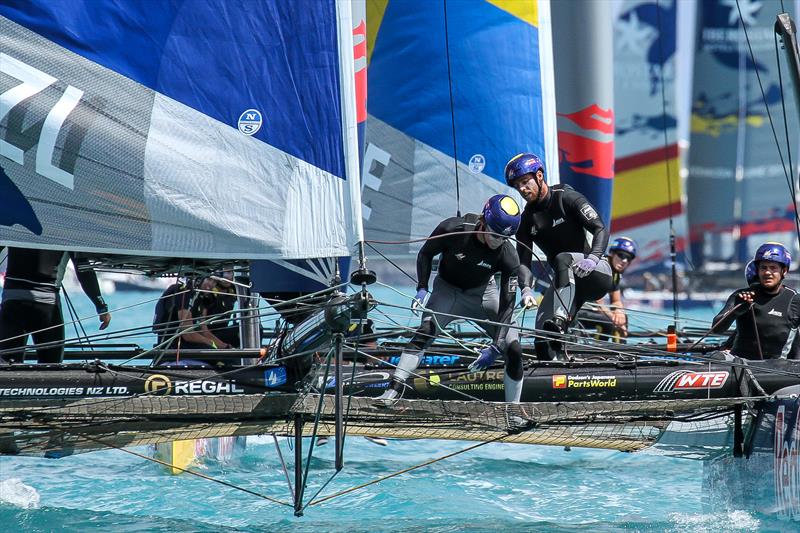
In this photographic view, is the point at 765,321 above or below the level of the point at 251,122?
below

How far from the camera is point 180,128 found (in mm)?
5398

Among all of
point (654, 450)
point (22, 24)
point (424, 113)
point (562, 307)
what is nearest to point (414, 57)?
point (424, 113)

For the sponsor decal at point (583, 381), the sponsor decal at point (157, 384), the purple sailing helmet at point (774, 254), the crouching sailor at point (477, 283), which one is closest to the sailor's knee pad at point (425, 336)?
the crouching sailor at point (477, 283)

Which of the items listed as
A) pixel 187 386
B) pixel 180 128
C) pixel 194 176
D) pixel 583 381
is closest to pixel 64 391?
pixel 187 386

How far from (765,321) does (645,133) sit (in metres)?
18.3

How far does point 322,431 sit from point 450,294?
46.5 inches

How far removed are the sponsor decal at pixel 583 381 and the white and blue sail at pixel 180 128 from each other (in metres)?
1.81

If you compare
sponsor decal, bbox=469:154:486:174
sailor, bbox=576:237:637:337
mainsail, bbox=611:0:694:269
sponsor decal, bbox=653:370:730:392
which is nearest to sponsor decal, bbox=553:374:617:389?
sponsor decal, bbox=653:370:730:392

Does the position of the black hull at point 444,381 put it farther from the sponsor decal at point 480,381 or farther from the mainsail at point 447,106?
the mainsail at point 447,106

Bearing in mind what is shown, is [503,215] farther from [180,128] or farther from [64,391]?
[64,391]

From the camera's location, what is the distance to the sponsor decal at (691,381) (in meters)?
6.36

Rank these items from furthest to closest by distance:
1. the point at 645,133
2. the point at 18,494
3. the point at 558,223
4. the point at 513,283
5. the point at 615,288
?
the point at 645,133 < the point at 615,288 < the point at 558,223 < the point at 18,494 < the point at 513,283

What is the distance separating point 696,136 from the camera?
27812 millimetres

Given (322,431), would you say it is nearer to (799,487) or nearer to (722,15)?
(799,487)
